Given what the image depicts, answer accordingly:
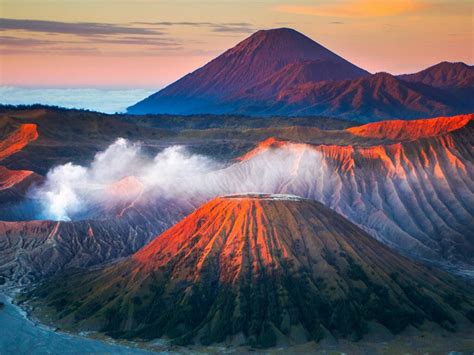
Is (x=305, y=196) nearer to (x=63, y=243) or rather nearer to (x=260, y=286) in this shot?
(x=63, y=243)

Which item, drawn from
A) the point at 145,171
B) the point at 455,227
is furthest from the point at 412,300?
the point at 145,171

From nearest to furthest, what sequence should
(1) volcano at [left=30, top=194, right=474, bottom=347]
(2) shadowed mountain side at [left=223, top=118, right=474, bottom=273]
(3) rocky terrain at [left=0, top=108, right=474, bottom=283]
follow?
(1) volcano at [left=30, top=194, right=474, bottom=347], (3) rocky terrain at [left=0, top=108, right=474, bottom=283], (2) shadowed mountain side at [left=223, top=118, right=474, bottom=273]

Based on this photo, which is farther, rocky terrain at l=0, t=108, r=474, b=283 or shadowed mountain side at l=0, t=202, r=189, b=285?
rocky terrain at l=0, t=108, r=474, b=283

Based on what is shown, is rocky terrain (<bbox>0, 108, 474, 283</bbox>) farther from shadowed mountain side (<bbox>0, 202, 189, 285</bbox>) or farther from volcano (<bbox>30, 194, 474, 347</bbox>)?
volcano (<bbox>30, 194, 474, 347</bbox>)

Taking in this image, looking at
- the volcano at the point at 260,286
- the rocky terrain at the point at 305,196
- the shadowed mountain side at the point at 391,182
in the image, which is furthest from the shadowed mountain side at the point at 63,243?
the shadowed mountain side at the point at 391,182

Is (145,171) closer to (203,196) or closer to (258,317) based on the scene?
(203,196)

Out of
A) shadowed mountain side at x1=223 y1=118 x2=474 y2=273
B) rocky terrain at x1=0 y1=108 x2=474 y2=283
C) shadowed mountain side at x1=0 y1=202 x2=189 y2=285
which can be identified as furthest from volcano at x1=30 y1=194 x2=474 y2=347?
shadowed mountain side at x1=223 y1=118 x2=474 y2=273

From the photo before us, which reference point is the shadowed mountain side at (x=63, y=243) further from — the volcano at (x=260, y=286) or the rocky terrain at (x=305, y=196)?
the volcano at (x=260, y=286)

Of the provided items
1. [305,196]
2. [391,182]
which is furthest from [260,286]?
[391,182]
